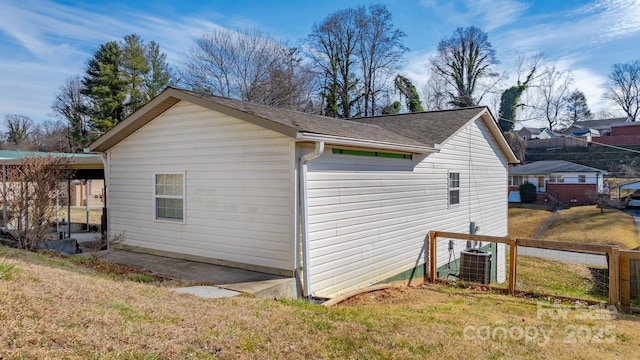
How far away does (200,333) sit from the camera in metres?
3.36

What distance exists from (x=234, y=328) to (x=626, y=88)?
223 ft

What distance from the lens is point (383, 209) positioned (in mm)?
8000

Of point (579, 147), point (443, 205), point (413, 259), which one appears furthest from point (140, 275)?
point (579, 147)

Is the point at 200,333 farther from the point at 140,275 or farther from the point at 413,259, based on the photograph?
the point at 413,259

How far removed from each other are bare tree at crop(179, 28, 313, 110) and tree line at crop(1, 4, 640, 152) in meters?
0.07

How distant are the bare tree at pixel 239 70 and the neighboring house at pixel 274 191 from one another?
1888cm

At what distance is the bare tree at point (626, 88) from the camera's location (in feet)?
173

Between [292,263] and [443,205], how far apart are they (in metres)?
5.58

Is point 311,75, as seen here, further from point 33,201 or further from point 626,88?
point 626,88

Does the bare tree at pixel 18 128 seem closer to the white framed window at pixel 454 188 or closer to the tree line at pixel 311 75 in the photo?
the tree line at pixel 311 75

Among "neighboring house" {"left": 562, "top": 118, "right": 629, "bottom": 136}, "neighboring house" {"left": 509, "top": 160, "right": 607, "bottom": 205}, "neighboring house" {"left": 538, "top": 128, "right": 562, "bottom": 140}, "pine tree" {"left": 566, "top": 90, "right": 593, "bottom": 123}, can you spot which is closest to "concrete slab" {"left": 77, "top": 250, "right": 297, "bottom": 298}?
"neighboring house" {"left": 509, "top": 160, "right": 607, "bottom": 205}

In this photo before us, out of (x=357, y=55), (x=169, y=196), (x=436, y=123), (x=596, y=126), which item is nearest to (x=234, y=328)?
(x=169, y=196)

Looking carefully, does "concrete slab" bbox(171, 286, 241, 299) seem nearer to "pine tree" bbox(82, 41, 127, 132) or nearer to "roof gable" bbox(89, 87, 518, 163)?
"roof gable" bbox(89, 87, 518, 163)

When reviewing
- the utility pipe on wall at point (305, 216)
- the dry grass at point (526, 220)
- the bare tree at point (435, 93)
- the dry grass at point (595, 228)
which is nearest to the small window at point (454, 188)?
the utility pipe on wall at point (305, 216)
